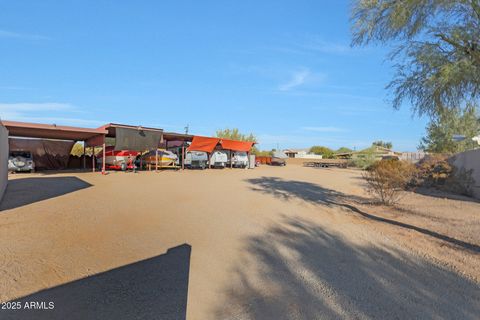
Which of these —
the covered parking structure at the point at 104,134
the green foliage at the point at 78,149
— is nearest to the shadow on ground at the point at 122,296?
the covered parking structure at the point at 104,134

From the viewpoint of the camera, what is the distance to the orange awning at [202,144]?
25.4 metres

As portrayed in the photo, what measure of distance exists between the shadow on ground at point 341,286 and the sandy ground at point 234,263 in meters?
0.02

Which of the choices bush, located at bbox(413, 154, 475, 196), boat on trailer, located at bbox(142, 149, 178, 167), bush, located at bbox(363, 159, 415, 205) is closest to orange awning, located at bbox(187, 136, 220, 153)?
boat on trailer, located at bbox(142, 149, 178, 167)

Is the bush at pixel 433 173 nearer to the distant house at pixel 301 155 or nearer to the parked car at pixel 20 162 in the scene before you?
the parked car at pixel 20 162

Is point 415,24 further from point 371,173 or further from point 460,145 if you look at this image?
point 460,145

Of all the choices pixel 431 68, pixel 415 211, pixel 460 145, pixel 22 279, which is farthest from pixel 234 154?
pixel 22 279

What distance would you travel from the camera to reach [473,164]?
12.3 metres

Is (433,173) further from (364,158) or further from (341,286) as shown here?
(364,158)

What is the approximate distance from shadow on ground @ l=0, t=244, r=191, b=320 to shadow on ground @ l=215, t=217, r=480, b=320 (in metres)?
0.59

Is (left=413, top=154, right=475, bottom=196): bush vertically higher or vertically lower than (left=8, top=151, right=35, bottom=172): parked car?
lower

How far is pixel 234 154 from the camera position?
110 feet

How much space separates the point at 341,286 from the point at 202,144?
929 inches

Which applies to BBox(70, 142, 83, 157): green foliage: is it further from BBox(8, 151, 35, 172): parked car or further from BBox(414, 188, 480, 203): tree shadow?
BBox(414, 188, 480, 203): tree shadow

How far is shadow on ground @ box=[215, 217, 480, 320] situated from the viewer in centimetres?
279
